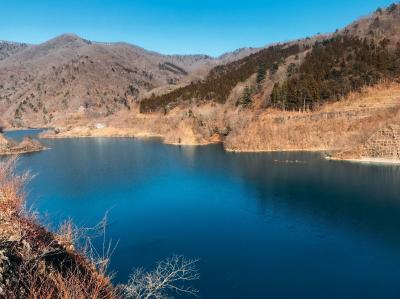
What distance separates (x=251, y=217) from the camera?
32.1 m

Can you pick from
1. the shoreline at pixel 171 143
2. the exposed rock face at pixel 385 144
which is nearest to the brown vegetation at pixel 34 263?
the shoreline at pixel 171 143

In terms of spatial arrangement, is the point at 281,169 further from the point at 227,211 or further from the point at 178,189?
the point at 227,211

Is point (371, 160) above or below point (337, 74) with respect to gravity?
below

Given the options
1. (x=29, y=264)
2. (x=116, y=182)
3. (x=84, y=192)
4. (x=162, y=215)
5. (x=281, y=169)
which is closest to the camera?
(x=29, y=264)

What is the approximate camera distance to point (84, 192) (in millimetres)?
41438

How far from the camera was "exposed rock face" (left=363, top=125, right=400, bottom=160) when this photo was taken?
5425cm

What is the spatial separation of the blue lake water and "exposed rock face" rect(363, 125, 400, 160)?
4974 mm

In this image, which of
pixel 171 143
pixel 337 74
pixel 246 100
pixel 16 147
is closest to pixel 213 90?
pixel 246 100

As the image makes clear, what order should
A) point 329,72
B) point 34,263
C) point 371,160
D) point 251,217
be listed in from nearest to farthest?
point 34,263 → point 251,217 → point 371,160 → point 329,72

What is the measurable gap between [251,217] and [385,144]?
107ft

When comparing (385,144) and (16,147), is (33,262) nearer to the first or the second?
(385,144)

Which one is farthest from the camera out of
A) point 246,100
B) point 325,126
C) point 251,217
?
point 246,100

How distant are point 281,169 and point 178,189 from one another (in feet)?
51.7

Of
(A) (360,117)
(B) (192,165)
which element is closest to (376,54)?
(A) (360,117)
